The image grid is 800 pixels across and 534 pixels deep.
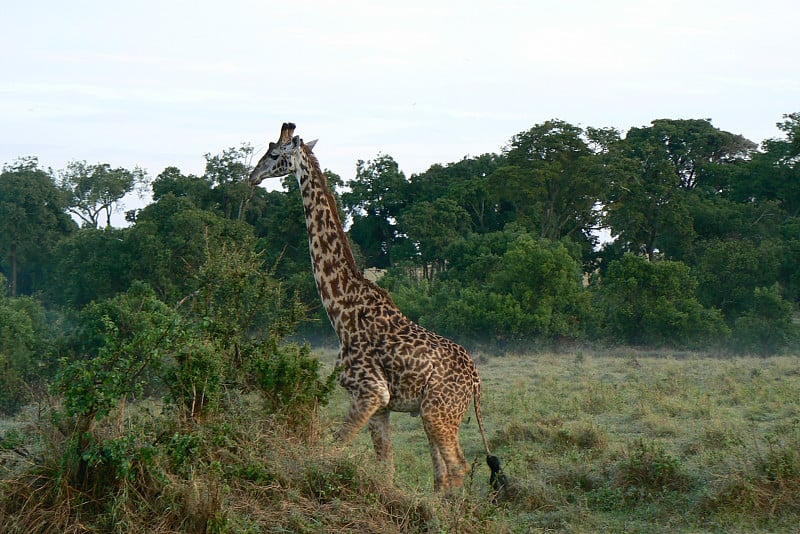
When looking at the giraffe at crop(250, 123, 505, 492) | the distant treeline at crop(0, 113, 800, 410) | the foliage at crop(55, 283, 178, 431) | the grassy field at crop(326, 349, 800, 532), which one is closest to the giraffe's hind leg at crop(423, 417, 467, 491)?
the giraffe at crop(250, 123, 505, 492)

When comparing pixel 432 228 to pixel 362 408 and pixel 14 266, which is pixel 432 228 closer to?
pixel 14 266

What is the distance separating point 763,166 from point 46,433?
35.3m

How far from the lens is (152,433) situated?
5.70 metres

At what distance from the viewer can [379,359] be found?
757 cm

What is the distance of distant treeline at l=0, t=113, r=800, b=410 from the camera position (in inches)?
1024

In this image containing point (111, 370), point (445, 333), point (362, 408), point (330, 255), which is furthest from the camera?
point (445, 333)

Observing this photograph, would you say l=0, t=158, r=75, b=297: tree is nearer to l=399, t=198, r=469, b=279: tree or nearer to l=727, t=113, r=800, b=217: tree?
l=399, t=198, r=469, b=279: tree

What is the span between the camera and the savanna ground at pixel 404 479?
→ 209 inches

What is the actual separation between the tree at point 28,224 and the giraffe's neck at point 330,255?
35.2 meters

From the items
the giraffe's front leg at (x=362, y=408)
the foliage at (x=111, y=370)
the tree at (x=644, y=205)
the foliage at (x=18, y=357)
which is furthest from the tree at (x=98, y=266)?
the foliage at (x=111, y=370)

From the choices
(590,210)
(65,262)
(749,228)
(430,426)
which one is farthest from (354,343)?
(590,210)

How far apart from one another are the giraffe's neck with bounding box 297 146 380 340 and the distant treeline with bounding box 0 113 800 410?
8.47m

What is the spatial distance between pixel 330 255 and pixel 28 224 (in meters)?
36.9

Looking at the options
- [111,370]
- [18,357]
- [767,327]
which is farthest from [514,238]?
[111,370]
